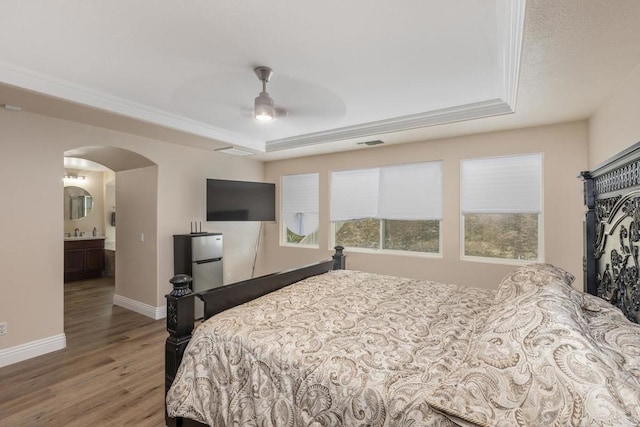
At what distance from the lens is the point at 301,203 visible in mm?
5477

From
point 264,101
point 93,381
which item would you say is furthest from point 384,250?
point 93,381

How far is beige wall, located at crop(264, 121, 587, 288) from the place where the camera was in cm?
332

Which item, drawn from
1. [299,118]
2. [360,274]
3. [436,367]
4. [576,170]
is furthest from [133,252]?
[576,170]

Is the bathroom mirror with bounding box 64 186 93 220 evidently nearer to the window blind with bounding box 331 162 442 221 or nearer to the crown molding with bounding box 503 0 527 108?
the window blind with bounding box 331 162 442 221

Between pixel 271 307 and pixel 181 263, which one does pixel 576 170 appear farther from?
pixel 181 263

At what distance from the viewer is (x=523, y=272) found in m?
2.02

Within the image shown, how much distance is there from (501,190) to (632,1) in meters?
2.60

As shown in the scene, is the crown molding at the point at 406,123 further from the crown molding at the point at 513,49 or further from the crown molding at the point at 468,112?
the crown molding at the point at 513,49

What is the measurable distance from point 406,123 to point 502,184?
4.69 feet

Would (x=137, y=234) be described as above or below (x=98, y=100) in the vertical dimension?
below

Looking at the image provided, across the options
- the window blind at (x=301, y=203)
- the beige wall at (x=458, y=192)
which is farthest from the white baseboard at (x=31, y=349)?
the window blind at (x=301, y=203)

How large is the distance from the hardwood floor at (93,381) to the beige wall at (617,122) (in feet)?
12.7

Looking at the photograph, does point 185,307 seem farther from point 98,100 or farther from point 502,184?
point 502,184

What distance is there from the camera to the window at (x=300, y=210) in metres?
5.34
